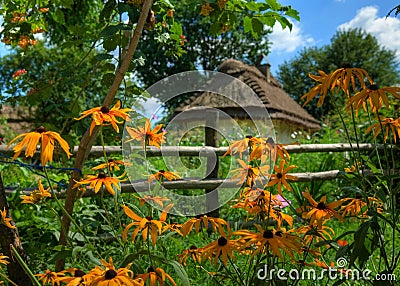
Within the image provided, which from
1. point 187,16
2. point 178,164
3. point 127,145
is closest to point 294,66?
point 187,16

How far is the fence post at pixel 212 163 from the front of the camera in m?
3.37

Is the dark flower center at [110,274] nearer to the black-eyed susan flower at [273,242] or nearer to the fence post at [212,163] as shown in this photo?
the black-eyed susan flower at [273,242]

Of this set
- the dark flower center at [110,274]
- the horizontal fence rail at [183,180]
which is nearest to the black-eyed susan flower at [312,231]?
the dark flower center at [110,274]

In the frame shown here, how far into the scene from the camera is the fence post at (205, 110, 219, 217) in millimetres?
3373


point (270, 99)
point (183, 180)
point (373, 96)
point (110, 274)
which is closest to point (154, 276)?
point (110, 274)

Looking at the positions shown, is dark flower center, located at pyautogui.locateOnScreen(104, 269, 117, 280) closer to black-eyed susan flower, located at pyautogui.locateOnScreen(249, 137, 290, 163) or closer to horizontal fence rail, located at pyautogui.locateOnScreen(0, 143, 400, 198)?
black-eyed susan flower, located at pyautogui.locateOnScreen(249, 137, 290, 163)

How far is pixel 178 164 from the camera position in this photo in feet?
12.3

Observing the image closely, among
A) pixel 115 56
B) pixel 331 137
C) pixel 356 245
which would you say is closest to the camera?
pixel 356 245

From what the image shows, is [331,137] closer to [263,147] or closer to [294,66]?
[263,147]

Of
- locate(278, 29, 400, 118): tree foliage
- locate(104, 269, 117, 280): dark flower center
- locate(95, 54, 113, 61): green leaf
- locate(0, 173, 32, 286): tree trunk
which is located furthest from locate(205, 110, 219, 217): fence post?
locate(278, 29, 400, 118): tree foliage

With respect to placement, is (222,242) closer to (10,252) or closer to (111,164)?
(111,164)

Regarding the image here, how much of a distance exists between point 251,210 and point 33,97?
1.06 metres

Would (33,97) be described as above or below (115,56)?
below

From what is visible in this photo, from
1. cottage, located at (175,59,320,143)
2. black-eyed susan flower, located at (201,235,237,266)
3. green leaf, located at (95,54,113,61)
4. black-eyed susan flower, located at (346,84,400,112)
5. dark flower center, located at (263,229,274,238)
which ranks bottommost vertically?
black-eyed susan flower, located at (201,235,237,266)
